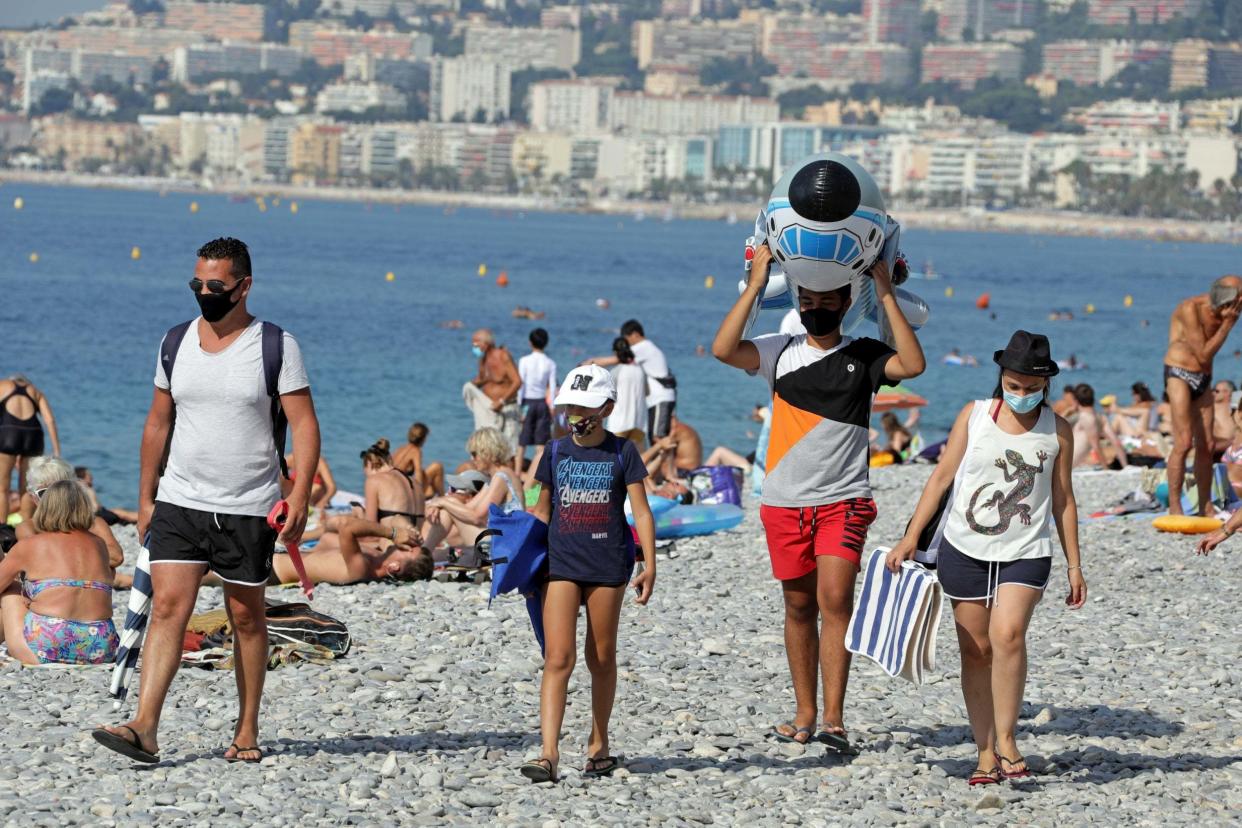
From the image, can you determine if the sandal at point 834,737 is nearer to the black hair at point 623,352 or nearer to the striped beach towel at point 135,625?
the striped beach towel at point 135,625

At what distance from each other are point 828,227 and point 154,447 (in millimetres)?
2189

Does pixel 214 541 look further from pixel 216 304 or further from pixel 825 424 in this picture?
pixel 825 424

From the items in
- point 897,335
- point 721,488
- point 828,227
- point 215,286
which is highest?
point 828,227

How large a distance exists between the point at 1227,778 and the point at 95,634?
432cm

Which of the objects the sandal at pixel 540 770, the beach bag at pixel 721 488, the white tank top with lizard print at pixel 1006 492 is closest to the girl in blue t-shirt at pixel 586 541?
the sandal at pixel 540 770

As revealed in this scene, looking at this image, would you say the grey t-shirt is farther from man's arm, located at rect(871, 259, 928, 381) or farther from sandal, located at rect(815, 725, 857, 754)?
sandal, located at rect(815, 725, 857, 754)

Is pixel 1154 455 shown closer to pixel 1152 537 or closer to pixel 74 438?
pixel 1152 537

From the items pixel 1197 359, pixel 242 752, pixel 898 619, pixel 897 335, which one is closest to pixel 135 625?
pixel 242 752

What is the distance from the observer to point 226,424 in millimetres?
5797

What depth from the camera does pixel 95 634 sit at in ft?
25.3

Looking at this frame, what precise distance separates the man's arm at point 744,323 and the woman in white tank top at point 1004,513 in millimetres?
746

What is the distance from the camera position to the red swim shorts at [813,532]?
20.2 ft

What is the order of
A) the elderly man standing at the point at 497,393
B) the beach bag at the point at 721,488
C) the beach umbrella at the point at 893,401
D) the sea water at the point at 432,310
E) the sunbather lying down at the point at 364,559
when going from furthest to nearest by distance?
1. the sea water at the point at 432,310
2. the beach umbrella at the point at 893,401
3. the elderly man standing at the point at 497,393
4. the beach bag at the point at 721,488
5. the sunbather lying down at the point at 364,559

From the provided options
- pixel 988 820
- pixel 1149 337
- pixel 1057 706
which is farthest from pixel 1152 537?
pixel 1149 337
